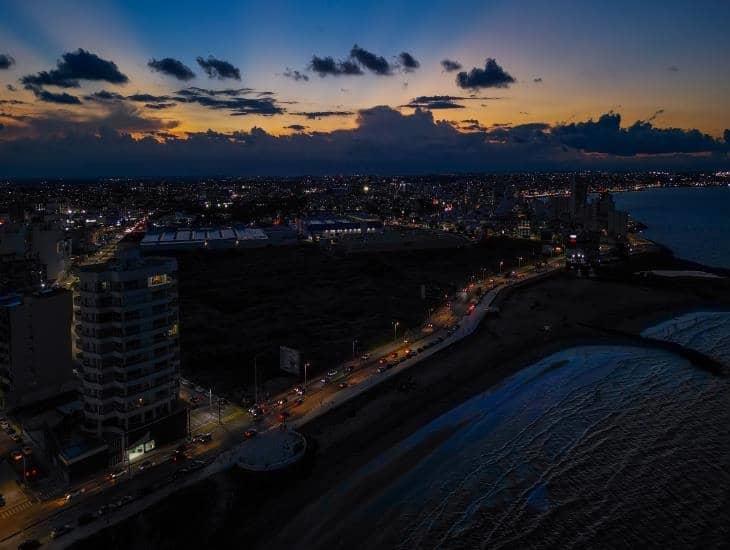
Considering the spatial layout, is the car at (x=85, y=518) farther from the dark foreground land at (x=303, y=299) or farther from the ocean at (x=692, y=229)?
the ocean at (x=692, y=229)

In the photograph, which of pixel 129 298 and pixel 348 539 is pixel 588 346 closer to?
pixel 348 539

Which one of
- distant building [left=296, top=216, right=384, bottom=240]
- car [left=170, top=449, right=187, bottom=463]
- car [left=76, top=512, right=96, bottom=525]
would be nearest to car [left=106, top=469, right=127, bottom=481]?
car [left=170, top=449, right=187, bottom=463]

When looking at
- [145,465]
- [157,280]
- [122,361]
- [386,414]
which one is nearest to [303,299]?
[386,414]

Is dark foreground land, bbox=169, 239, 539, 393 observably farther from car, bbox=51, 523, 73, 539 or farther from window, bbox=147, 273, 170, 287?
car, bbox=51, 523, 73, 539

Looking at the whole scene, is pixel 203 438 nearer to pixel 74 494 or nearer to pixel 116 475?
pixel 116 475

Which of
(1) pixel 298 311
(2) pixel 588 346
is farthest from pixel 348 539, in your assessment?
(1) pixel 298 311

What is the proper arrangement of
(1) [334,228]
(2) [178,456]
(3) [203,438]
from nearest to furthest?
(2) [178,456] < (3) [203,438] < (1) [334,228]

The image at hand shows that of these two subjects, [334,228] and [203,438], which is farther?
[334,228]
